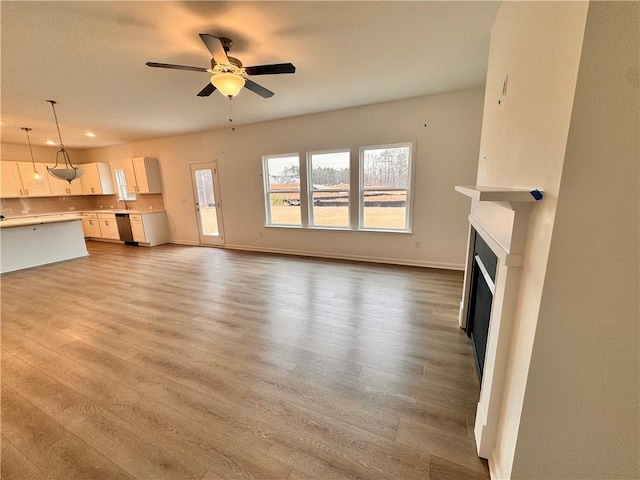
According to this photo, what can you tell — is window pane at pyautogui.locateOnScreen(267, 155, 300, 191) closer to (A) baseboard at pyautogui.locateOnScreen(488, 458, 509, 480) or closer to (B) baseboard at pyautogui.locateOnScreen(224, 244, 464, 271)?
(B) baseboard at pyautogui.locateOnScreen(224, 244, 464, 271)

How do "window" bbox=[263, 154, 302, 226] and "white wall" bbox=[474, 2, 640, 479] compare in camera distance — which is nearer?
"white wall" bbox=[474, 2, 640, 479]

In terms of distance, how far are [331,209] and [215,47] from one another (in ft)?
11.4

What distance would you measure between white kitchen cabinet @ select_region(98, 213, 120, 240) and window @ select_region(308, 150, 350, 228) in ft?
19.9

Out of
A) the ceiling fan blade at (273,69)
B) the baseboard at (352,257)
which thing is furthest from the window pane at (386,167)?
the ceiling fan blade at (273,69)

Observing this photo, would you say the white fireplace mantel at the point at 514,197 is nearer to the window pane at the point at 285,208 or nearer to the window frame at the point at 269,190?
the window frame at the point at 269,190

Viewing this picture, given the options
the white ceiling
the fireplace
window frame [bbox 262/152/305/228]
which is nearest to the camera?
the fireplace

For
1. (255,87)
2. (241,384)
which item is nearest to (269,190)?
(255,87)

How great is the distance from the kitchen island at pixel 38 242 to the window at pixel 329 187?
5576 millimetres

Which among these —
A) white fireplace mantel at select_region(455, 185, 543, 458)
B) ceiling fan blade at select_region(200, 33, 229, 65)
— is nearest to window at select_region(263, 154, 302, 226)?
ceiling fan blade at select_region(200, 33, 229, 65)

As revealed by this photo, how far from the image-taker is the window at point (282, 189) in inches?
213

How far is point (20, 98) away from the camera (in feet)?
11.5

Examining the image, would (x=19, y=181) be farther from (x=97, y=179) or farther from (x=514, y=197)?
(x=514, y=197)

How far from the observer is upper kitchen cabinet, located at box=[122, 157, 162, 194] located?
22.1 feet

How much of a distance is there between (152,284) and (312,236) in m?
3.01
